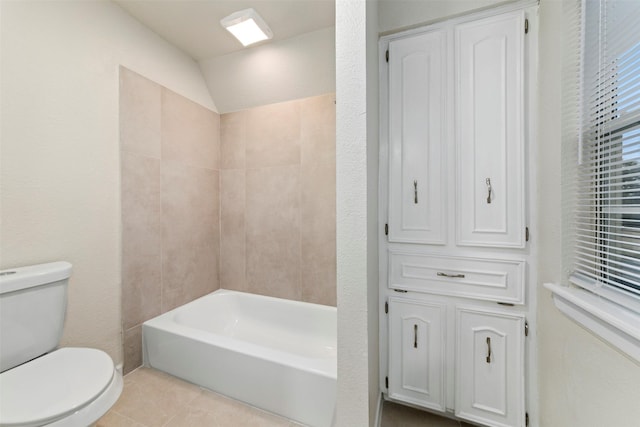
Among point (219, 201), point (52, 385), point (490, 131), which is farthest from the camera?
point (219, 201)

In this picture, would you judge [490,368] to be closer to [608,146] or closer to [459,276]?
[459,276]

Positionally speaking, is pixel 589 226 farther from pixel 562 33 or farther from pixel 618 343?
pixel 562 33

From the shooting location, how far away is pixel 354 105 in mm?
1006

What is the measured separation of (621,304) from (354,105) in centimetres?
107

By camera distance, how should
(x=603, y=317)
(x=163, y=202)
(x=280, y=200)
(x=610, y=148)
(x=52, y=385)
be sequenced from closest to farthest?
(x=603, y=317)
(x=610, y=148)
(x=52, y=385)
(x=163, y=202)
(x=280, y=200)

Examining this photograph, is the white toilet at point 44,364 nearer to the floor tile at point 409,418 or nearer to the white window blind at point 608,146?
the floor tile at point 409,418

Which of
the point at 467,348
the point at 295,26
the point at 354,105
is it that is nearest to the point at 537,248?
the point at 467,348

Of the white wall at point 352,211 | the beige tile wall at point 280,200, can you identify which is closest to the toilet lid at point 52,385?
the white wall at point 352,211

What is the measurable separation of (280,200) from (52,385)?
163cm

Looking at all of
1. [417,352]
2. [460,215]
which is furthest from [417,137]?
[417,352]

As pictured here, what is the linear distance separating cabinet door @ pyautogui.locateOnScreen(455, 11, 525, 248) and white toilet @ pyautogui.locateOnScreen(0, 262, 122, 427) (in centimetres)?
177

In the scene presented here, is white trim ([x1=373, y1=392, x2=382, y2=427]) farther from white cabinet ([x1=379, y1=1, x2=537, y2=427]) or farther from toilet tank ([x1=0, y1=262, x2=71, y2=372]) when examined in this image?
toilet tank ([x1=0, y1=262, x2=71, y2=372])

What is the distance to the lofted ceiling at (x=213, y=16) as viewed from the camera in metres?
1.62

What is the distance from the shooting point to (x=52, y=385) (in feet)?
3.30
